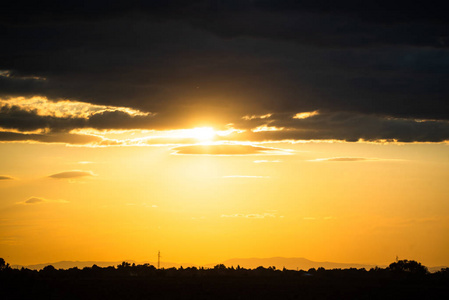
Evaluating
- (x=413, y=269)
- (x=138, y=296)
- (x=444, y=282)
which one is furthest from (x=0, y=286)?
(x=413, y=269)

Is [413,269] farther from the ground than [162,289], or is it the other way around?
[413,269]

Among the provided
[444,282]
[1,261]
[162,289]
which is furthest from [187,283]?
[1,261]

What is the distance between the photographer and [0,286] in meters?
109

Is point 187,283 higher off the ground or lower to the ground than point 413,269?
lower

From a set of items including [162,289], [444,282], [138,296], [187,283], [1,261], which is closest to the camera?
[138,296]

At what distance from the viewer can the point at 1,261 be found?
19250cm

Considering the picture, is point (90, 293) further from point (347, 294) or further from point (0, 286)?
point (347, 294)

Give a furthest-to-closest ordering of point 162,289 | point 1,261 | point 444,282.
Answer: point 1,261 < point 444,282 < point 162,289

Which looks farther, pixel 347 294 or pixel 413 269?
pixel 413 269

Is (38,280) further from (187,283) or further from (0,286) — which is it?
(187,283)

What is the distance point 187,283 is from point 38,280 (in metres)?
21.2

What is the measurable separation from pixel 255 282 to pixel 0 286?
1441 inches

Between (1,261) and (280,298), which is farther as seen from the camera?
(1,261)

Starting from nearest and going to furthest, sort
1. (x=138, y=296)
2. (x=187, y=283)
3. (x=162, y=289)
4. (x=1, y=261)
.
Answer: (x=138, y=296) → (x=162, y=289) → (x=187, y=283) → (x=1, y=261)
